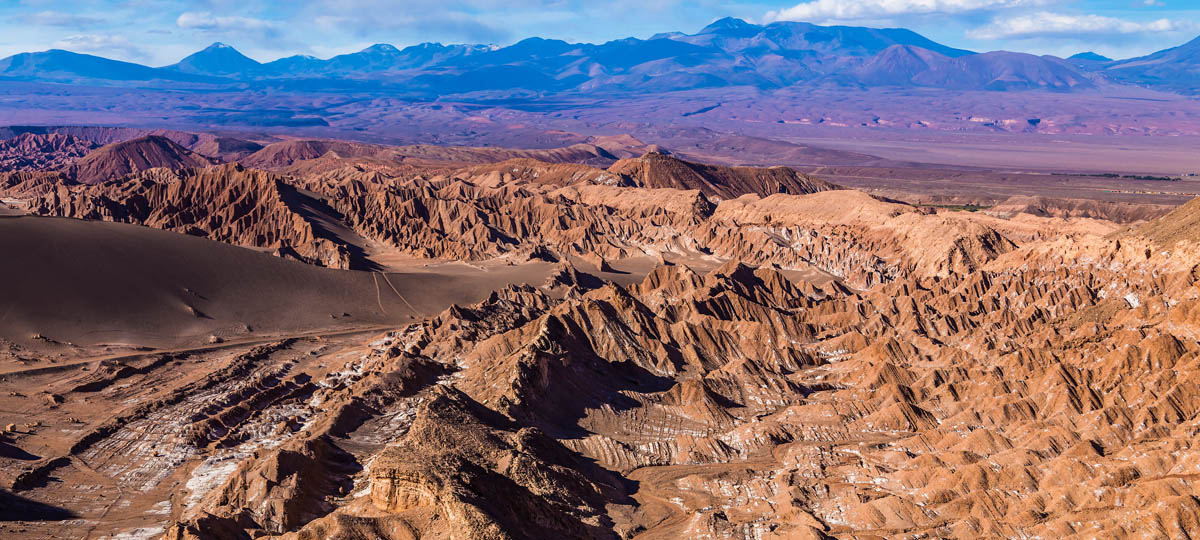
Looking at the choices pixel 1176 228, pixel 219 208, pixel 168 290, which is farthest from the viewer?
pixel 219 208

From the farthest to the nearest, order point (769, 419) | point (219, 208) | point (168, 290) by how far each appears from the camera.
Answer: point (219, 208) < point (168, 290) < point (769, 419)

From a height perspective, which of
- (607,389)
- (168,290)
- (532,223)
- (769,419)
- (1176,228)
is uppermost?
(1176,228)

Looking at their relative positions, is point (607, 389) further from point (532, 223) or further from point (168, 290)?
point (532, 223)

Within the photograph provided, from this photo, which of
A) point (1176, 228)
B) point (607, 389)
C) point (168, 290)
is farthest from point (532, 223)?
point (1176, 228)

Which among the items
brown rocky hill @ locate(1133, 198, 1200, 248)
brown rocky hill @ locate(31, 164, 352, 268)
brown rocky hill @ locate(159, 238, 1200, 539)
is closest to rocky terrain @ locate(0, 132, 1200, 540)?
brown rocky hill @ locate(159, 238, 1200, 539)

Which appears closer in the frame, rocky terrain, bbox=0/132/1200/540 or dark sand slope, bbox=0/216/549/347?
rocky terrain, bbox=0/132/1200/540

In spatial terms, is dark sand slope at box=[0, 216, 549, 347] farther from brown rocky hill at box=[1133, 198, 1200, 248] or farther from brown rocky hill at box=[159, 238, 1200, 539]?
brown rocky hill at box=[1133, 198, 1200, 248]

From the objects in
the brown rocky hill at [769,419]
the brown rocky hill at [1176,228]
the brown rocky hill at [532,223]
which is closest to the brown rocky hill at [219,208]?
the brown rocky hill at [532,223]
